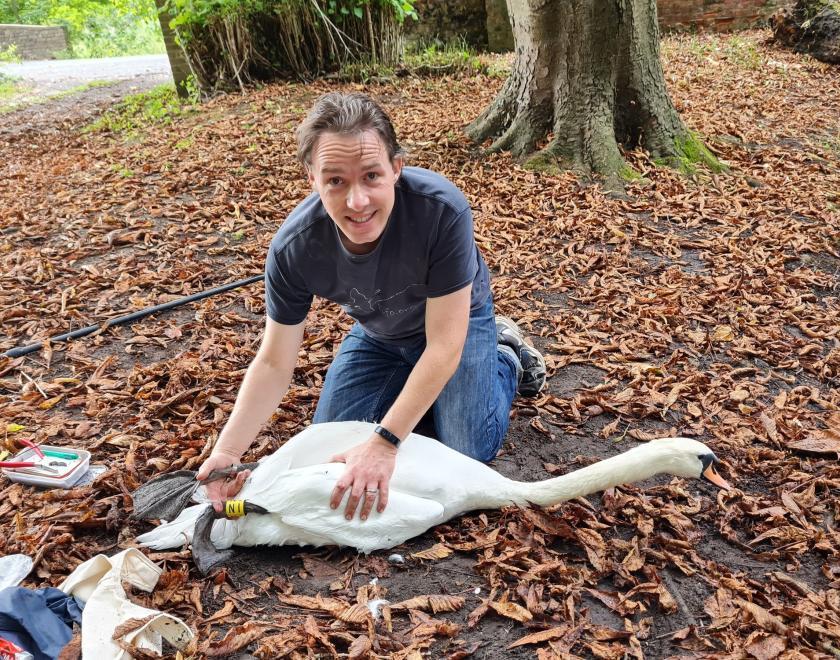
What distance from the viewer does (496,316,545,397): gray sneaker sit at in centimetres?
350

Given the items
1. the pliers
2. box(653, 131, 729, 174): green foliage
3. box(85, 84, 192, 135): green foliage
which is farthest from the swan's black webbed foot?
box(85, 84, 192, 135): green foliage

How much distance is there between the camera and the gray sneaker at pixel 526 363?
11.5 ft

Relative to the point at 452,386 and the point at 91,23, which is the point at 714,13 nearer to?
the point at 452,386

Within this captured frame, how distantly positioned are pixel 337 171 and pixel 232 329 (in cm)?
225

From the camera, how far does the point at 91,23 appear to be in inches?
1038

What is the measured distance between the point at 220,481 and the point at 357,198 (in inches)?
48.4

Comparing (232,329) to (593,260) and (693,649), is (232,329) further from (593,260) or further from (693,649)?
(693,649)

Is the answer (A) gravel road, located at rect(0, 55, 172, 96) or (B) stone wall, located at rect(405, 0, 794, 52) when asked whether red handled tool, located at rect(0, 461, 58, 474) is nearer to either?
(B) stone wall, located at rect(405, 0, 794, 52)

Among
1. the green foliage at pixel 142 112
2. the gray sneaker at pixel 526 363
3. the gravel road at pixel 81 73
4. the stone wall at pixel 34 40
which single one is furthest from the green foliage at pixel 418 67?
the stone wall at pixel 34 40

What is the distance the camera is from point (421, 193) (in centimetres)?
255

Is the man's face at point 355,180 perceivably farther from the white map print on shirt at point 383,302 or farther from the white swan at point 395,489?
the white swan at point 395,489

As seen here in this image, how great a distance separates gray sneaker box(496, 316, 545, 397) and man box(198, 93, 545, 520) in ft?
1.20

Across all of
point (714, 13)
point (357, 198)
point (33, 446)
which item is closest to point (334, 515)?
point (357, 198)

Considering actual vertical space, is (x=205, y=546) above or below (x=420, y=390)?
below
